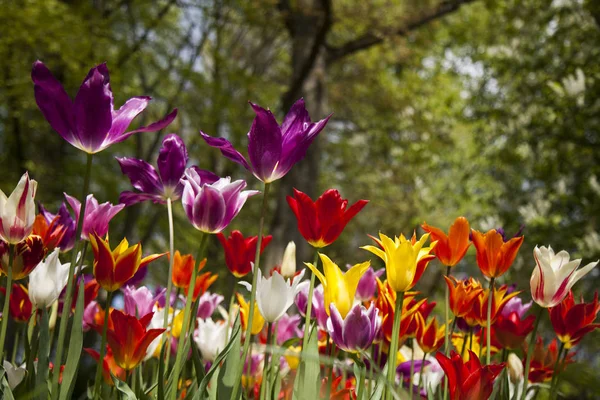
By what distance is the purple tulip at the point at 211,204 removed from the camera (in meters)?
1.09

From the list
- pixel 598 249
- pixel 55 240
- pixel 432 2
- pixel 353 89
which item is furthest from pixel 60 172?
pixel 55 240

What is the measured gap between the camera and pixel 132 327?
3.86 feet

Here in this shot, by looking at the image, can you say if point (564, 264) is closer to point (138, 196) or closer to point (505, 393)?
point (505, 393)

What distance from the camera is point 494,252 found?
4.17ft

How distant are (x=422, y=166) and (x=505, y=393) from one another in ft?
39.6

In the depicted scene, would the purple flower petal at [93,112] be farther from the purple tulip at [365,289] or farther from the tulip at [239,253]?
the purple tulip at [365,289]

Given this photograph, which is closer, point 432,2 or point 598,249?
point 598,249

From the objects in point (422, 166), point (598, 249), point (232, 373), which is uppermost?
point (422, 166)

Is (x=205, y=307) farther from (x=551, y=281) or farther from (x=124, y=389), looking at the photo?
(x=551, y=281)

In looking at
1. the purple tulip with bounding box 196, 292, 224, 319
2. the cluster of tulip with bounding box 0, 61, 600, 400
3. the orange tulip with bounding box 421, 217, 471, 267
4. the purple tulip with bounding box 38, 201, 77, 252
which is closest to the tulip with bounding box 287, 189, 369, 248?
the cluster of tulip with bounding box 0, 61, 600, 400

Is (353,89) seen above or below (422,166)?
above

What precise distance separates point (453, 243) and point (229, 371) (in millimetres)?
541

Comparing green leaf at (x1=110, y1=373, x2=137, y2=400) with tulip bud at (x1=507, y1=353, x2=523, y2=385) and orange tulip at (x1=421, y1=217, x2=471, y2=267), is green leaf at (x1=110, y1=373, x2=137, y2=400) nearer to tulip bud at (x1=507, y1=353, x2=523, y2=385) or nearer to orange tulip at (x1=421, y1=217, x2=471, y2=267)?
orange tulip at (x1=421, y1=217, x2=471, y2=267)

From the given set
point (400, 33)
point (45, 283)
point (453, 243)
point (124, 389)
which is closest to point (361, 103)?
point (400, 33)
